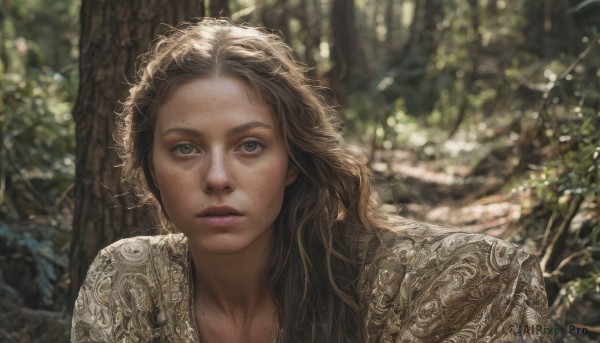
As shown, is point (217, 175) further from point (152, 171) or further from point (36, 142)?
point (36, 142)

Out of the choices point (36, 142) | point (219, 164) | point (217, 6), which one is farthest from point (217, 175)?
point (36, 142)

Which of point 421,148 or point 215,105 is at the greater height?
point 215,105

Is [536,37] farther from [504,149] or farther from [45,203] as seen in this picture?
[45,203]

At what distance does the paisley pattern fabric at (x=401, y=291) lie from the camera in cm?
246

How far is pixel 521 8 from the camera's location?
374 inches

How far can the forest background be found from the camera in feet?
13.0

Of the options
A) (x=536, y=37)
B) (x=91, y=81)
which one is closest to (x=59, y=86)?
(x=91, y=81)

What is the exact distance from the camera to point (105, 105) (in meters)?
4.00

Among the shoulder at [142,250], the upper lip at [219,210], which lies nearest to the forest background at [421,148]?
the shoulder at [142,250]

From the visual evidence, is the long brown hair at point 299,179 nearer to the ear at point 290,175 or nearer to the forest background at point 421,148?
the ear at point 290,175

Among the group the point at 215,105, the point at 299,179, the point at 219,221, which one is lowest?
the point at 219,221

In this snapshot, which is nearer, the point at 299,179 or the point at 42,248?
the point at 299,179

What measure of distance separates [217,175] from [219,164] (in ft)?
0.14

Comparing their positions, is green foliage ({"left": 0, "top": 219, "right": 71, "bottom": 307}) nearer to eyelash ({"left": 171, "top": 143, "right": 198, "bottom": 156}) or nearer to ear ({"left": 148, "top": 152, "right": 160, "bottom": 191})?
ear ({"left": 148, "top": 152, "right": 160, "bottom": 191})
